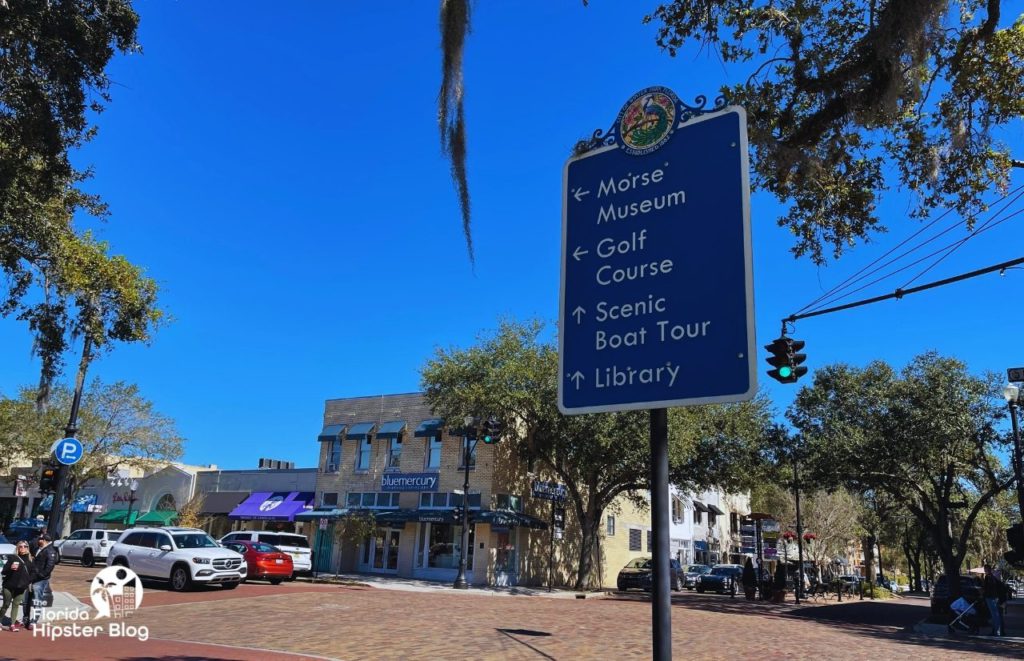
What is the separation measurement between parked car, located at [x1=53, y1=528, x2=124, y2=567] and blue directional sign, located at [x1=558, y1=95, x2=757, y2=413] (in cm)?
3514

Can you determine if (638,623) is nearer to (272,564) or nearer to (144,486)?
(272,564)

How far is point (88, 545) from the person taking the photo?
33281 mm

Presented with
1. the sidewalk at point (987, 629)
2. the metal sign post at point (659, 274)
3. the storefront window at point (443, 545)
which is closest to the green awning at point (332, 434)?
the storefront window at point (443, 545)

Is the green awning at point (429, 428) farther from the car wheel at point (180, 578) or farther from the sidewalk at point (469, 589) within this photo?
the car wheel at point (180, 578)

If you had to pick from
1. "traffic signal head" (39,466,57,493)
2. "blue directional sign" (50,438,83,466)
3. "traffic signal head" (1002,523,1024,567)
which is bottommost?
"traffic signal head" (1002,523,1024,567)

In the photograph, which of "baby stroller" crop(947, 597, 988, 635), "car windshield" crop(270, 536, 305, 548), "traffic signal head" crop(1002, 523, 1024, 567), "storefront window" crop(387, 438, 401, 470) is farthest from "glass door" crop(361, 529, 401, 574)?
"traffic signal head" crop(1002, 523, 1024, 567)

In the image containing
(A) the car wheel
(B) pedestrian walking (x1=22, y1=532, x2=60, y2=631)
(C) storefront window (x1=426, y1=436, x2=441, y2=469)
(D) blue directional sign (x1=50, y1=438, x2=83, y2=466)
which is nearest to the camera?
(B) pedestrian walking (x1=22, y1=532, x2=60, y2=631)

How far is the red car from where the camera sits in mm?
24688

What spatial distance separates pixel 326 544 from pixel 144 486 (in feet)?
59.0

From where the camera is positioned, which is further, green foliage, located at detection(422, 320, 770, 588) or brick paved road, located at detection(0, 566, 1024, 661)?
green foliage, located at detection(422, 320, 770, 588)

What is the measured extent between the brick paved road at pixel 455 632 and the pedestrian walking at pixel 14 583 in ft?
1.92

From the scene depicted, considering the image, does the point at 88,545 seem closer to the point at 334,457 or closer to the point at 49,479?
the point at 334,457

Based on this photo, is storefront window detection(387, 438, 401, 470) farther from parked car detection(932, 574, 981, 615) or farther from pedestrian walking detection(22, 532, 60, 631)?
pedestrian walking detection(22, 532, 60, 631)
